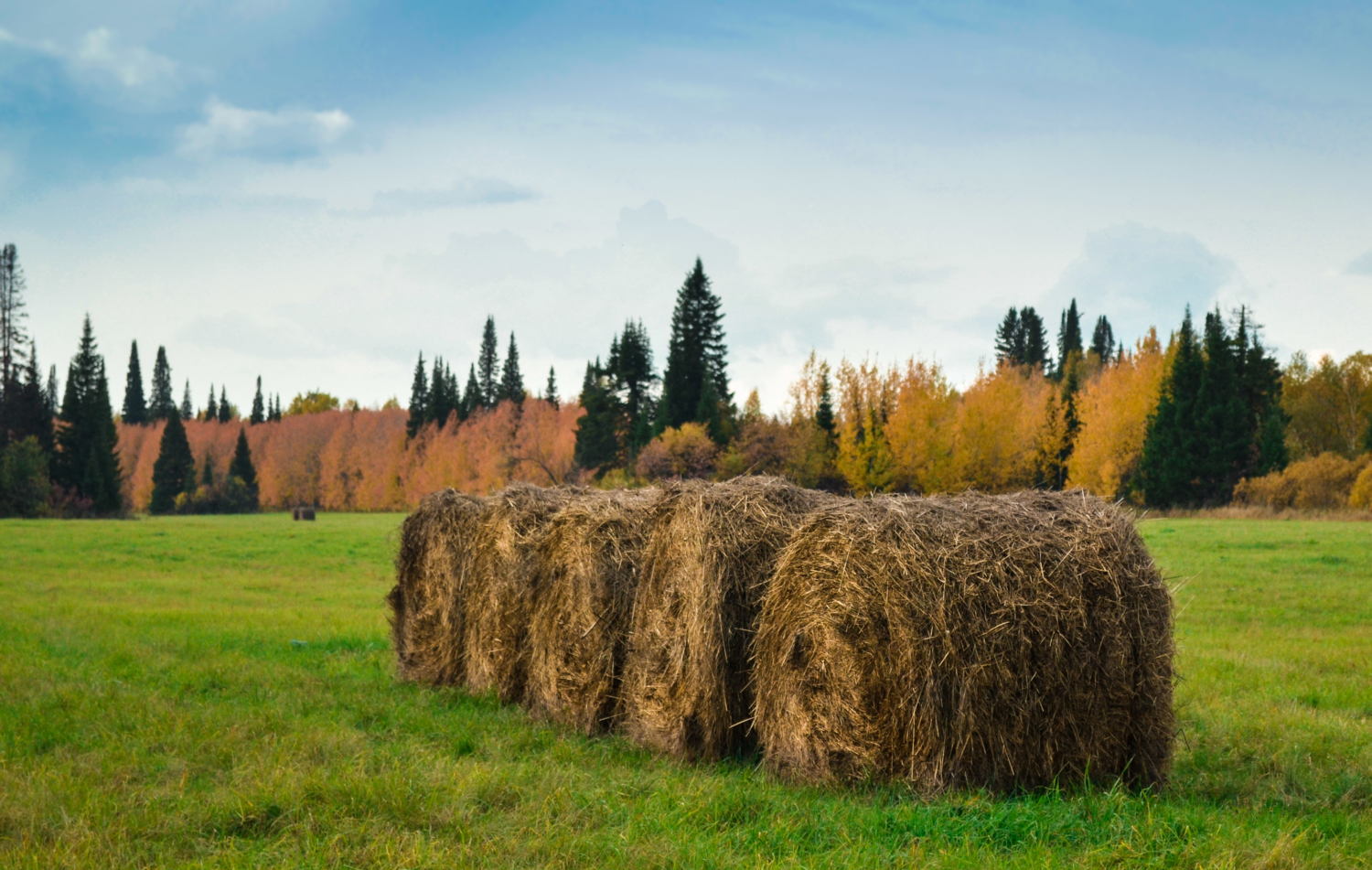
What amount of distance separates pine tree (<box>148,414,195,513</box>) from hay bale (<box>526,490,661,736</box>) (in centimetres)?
9975

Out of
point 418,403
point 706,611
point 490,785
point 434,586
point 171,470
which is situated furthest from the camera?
point 418,403

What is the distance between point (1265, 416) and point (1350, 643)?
173 feet

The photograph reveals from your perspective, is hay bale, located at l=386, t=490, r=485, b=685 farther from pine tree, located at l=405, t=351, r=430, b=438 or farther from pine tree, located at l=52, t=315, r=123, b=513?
pine tree, located at l=405, t=351, r=430, b=438

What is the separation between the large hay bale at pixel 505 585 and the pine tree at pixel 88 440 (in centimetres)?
6713

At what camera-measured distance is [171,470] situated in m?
95.4

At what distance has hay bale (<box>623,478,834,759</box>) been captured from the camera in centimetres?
732

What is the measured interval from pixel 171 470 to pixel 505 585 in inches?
3932

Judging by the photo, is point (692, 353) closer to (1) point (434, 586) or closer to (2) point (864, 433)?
(2) point (864, 433)

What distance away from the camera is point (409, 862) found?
5043 mm

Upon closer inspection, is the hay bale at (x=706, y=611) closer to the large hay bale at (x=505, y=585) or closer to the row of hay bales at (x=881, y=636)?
the row of hay bales at (x=881, y=636)

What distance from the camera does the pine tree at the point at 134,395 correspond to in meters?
134

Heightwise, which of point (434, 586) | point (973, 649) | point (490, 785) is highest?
point (973, 649)

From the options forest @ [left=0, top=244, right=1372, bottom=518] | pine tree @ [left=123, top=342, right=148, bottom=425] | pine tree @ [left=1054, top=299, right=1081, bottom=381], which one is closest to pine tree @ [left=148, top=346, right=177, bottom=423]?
pine tree @ [left=123, top=342, right=148, bottom=425]

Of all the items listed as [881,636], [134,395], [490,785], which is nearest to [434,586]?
[490,785]
